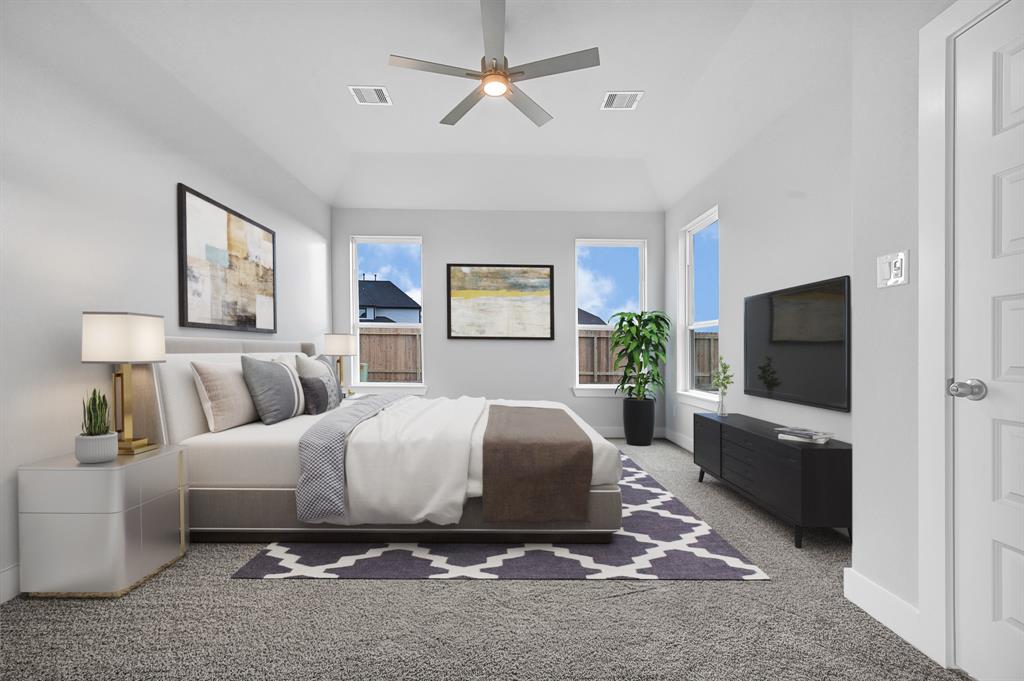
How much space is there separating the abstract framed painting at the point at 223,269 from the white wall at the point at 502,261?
1744 mm

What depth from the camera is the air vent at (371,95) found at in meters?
3.81

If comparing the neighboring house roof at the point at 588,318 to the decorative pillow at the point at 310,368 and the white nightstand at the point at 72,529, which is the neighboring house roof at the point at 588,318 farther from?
the white nightstand at the point at 72,529

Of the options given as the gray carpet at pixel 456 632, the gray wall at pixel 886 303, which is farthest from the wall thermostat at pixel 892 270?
the gray carpet at pixel 456 632

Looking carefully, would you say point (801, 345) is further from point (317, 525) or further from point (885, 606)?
point (317, 525)

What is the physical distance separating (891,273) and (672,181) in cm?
363

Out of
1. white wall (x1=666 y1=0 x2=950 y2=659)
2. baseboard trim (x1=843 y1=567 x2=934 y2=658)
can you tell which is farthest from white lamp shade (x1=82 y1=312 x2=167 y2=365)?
baseboard trim (x1=843 y1=567 x2=934 y2=658)

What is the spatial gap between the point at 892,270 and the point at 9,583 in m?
3.61

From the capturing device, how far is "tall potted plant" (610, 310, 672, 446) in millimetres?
5480

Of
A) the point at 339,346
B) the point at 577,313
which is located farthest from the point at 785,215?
the point at 339,346

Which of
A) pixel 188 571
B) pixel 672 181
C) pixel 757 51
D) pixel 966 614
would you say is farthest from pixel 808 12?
pixel 188 571

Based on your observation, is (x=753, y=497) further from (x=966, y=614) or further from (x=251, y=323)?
(x=251, y=323)

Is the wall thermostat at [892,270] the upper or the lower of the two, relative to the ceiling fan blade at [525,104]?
lower

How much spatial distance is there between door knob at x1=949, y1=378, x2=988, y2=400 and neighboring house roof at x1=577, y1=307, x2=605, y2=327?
15.1ft

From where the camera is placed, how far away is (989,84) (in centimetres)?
151
